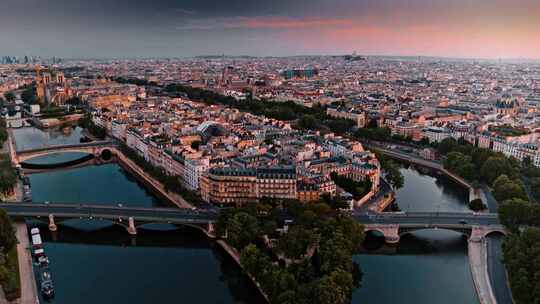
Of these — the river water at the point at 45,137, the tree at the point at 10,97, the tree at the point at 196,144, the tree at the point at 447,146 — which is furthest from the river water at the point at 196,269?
the tree at the point at 10,97

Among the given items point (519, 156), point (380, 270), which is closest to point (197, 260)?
point (380, 270)

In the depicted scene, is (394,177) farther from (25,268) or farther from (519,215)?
(25,268)

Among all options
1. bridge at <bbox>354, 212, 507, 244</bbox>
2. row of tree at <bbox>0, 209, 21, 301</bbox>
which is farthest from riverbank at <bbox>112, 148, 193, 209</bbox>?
bridge at <bbox>354, 212, 507, 244</bbox>

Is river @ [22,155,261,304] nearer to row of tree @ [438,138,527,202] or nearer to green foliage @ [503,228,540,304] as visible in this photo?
green foliage @ [503,228,540,304]

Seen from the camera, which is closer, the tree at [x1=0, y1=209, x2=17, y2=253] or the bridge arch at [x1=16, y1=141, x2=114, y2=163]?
the tree at [x1=0, y1=209, x2=17, y2=253]

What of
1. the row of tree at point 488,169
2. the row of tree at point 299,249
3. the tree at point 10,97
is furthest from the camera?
the tree at point 10,97

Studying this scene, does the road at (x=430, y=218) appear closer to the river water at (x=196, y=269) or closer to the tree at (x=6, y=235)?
the river water at (x=196, y=269)
